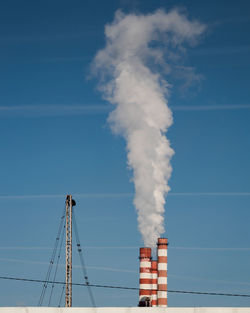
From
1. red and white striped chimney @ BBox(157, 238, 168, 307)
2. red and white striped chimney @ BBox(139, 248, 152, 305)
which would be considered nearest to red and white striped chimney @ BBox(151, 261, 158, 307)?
red and white striped chimney @ BBox(139, 248, 152, 305)

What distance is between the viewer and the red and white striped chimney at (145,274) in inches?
2625

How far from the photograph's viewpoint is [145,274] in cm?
6856

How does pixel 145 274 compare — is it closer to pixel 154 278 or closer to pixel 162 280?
pixel 162 280

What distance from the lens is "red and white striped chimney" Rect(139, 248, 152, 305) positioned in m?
66.7
